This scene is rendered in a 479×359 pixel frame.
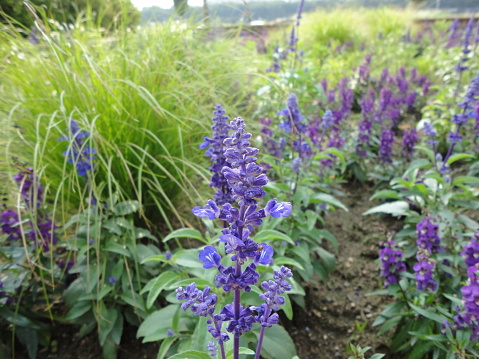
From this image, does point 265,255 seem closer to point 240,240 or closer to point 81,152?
point 240,240

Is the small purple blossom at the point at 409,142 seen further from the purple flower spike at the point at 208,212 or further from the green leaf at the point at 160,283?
the purple flower spike at the point at 208,212

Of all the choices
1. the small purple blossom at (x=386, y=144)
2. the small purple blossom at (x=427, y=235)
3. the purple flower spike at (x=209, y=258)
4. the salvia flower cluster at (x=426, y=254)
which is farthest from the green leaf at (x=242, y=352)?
the small purple blossom at (x=386, y=144)

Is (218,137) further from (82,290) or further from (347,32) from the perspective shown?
(347,32)

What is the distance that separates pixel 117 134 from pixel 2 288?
104 cm

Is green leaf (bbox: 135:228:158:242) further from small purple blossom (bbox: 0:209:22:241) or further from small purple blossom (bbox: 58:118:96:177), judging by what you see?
small purple blossom (bbox: 0:209:22:241)

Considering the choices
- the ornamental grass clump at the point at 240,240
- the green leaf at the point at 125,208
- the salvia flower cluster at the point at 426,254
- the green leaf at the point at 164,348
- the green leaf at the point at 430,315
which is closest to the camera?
the ornamental grass clump at the point at 240,240

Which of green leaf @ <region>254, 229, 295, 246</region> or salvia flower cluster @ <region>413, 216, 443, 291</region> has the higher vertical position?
green leaf @ <region>254, 229, 295, 246</region>

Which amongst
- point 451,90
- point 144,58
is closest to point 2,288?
point 144,58

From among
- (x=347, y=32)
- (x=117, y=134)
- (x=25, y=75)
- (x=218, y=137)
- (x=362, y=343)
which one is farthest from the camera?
(x=347, y=32)

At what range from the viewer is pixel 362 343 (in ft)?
6.44

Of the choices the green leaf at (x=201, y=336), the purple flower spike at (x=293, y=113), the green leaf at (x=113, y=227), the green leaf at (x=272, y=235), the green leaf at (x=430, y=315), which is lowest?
the green leaf at (x=430, y=315)

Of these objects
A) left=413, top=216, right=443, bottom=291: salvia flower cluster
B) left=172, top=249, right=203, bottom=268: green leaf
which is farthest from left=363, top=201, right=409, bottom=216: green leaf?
left=172, top=249, right=203, bottom=268: green leaf

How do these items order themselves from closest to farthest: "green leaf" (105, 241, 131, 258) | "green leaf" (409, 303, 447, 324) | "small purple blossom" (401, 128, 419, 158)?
"green leaf" (409, 303, 447, 324) < "green leaf" (105, 241, 131, 258) < "small purple blossom" (401, 128, 419, 158)

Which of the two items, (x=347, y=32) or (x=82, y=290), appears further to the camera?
(x=347, y=32)
